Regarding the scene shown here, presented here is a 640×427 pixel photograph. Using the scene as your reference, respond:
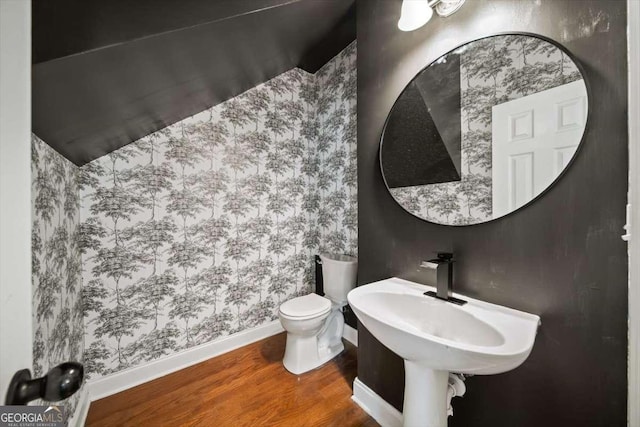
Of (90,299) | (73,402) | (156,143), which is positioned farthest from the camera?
(156,143)

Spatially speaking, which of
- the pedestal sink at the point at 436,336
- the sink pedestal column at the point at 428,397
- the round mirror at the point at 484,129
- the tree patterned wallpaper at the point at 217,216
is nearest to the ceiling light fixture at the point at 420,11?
the round mirror at the point at 484,129

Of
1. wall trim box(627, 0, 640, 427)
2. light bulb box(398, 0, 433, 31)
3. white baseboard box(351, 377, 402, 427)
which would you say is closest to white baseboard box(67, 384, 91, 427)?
white baseboard box(351, 377, 402, 427)

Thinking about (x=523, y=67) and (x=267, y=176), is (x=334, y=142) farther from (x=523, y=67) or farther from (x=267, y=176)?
(x=523, y=67)

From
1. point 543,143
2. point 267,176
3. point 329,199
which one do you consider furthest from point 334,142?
point 543,143

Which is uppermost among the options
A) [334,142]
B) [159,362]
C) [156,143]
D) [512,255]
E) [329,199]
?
[334,142]

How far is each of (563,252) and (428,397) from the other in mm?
689

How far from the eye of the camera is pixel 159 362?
5.27 feet

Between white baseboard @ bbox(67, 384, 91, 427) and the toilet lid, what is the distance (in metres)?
1.10

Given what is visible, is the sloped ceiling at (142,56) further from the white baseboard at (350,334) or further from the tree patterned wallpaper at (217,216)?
the white baseboard at (350,334)

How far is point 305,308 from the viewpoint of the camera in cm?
163

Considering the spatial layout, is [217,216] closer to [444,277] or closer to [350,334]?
[350,334]

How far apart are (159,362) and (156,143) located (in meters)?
1.49

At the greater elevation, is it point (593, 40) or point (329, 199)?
point (593, 40)

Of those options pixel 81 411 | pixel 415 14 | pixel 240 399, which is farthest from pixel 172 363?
pixel 415 14
